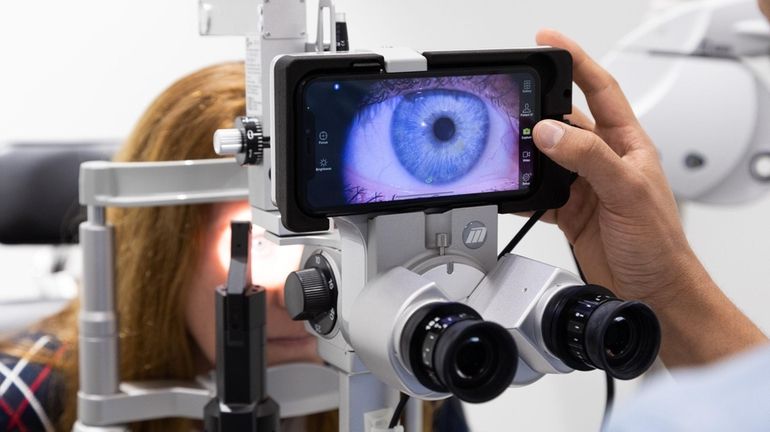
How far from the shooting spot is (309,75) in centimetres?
65

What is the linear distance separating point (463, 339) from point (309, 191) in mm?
156

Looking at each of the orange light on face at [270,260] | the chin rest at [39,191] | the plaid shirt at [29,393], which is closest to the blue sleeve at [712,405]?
the orange light on face at [270,260]

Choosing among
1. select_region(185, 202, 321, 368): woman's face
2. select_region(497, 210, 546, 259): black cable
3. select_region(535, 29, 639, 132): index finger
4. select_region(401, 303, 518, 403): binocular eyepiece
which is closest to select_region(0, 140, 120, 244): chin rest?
select_region(185, 202, 321, 368): woman's face

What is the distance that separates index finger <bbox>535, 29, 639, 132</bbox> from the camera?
100 centimetres

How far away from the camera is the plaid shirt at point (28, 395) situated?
1.34 metres

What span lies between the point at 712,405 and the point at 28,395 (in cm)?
122

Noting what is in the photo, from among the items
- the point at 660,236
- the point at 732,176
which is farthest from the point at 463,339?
the point at 732,176

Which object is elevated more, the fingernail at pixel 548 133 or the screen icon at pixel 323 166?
the fingernail at pixel 548 133

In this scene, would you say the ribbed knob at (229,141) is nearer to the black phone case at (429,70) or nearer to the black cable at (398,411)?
the black phone case at (429,70)

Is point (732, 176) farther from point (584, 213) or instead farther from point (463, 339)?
point (463, 339)

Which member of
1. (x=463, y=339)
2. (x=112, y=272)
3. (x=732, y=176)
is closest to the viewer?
(x=463, y=339)

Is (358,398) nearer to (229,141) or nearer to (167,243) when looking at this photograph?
(229,141)

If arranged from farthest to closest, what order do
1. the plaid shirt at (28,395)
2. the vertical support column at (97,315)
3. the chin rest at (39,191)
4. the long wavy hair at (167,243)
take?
the chin rest at (39,191), the plaid shirt at (28,395), the long wavy hair at (167,243), the vertical support column at (97,315)

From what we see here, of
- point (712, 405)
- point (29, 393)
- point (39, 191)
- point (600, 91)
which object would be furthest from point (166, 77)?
point (712, 405)
